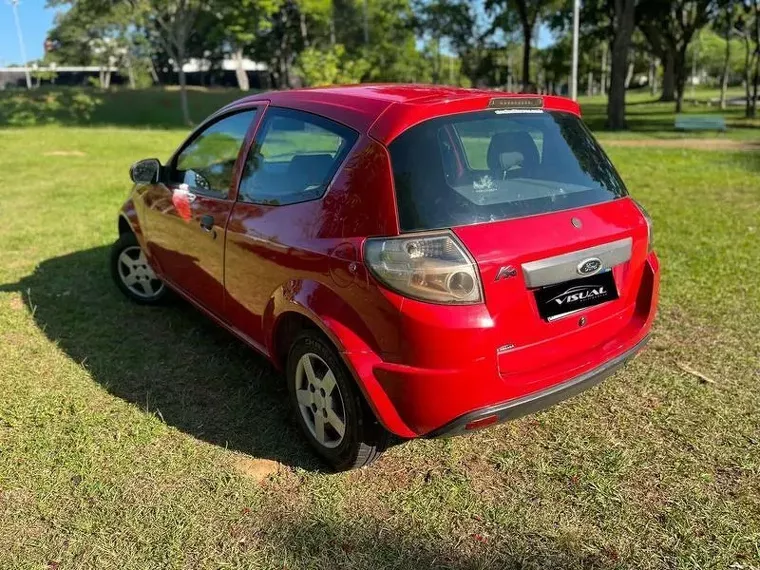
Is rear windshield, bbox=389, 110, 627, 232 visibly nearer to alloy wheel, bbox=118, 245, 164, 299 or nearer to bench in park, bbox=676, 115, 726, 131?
alloy wheel, bbox=118, 245, 164, 299

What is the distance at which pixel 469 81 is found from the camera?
58.3m

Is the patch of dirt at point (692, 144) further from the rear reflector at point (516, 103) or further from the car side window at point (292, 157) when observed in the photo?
the car side window at point (292, 157)

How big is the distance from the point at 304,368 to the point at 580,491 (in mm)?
1377

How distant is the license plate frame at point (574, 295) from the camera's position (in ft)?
8.63

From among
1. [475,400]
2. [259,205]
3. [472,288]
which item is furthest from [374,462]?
[259,205]

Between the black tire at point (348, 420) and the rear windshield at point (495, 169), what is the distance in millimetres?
689

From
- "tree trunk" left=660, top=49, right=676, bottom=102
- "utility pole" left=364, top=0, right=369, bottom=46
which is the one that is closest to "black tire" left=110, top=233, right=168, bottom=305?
"utility pole" left=364, top=0, right=369, bottom=46

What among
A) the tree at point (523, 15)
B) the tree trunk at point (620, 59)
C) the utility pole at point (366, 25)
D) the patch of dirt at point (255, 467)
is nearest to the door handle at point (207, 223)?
the patch of dirt at point (255, 467)

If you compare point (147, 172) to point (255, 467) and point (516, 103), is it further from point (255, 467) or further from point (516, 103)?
point (516, 103)

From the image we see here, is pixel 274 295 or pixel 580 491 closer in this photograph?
pixel 580 491

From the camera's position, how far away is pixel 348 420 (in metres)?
2.80

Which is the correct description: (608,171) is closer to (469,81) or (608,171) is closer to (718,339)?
(718,339)

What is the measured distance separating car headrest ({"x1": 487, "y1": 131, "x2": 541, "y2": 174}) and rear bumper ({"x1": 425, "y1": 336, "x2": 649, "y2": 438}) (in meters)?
0.98

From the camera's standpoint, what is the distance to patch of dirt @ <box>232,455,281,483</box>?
302cm
